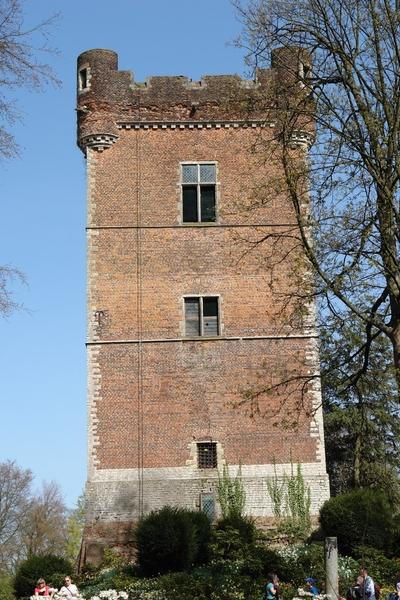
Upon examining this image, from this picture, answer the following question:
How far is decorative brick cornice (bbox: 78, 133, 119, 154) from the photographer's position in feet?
80.8

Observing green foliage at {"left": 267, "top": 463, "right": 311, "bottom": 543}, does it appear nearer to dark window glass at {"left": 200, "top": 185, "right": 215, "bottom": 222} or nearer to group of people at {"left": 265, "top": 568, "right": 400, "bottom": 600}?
dark window glass at {"left": 200, "top": 185, "right": 215, "bottom": 222}

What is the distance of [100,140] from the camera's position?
80.8ft

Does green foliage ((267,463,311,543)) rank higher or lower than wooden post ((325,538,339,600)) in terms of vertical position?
higher

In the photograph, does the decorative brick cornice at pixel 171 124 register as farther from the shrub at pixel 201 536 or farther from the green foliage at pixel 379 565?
the green foliage at pixel 379 565

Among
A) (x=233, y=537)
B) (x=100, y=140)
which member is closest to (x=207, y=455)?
(x=233, y=537)

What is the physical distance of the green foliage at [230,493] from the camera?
2259cm

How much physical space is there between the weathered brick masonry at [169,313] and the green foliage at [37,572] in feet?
6.75

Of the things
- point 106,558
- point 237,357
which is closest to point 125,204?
point 237,357

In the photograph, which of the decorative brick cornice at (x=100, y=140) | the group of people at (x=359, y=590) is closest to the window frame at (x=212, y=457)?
the group of people at (x=359, y=590)

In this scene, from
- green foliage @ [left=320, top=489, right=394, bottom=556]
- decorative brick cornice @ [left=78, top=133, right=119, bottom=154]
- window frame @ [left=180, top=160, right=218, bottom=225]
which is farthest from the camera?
decorative brick cornice @ [left=78, top=133, right=119, bottom=154]

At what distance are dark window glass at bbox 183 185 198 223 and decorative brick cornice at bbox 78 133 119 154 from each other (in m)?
2.31

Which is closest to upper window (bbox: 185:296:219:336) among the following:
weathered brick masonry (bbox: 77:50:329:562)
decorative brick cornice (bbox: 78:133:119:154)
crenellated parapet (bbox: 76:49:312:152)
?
weathered brick masonry (bbox: 77:50:329:562)

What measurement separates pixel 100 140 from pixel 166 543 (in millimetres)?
10975

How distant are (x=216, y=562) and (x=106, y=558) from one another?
3.39 metres
